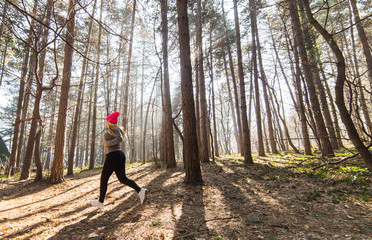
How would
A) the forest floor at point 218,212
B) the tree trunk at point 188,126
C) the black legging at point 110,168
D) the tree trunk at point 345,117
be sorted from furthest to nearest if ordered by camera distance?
the tree trunk at point 188,126 < the black legging at point 110,168 < the tree trunk at point 345,117 < the forest floor at point 218,212

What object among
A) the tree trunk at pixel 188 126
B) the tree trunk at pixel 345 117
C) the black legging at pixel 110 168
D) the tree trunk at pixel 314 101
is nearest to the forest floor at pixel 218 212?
the tree trunk at pixel 188 126

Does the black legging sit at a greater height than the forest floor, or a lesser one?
greater

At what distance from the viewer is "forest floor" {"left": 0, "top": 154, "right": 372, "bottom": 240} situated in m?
2.40

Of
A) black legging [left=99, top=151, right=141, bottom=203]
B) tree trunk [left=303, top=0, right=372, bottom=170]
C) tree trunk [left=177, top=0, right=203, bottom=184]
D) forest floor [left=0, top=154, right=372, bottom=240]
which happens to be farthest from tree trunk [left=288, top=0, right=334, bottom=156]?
black legging [left=99, top=151, right=141, bottom=203]

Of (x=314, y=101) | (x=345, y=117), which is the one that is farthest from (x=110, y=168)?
(x=314, y=101)

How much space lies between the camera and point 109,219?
318cm

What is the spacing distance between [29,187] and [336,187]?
9.49 m

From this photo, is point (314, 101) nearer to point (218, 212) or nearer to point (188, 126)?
point (188, 126)

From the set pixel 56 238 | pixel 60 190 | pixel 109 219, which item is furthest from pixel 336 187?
pixel 60 190

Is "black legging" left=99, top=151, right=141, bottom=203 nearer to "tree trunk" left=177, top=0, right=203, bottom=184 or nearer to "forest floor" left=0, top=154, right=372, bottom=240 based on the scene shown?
"forest floor" left=0, top=154, right=372, bottom=240

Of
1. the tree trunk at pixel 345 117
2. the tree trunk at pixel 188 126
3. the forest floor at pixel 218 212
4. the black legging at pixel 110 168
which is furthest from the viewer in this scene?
the tree trunk at pixel 188 126

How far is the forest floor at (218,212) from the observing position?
2.40 m

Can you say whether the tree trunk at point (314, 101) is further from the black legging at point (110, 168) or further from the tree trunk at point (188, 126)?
the black legging at point (110, 168)

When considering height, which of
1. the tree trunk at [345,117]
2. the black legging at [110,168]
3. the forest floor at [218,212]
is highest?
the tree trunk at [345,117]
